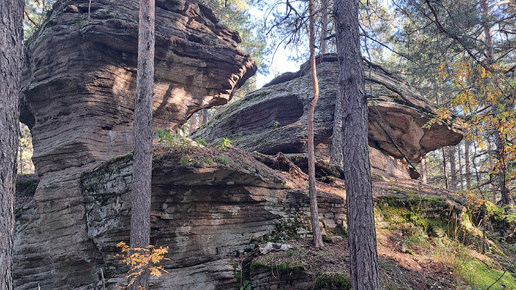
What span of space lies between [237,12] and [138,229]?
59.2 ft

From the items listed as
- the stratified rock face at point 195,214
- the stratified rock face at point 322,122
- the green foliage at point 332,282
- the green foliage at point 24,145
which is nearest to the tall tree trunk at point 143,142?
the stratified rock face at point 195,214

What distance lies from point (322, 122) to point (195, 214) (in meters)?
8.72

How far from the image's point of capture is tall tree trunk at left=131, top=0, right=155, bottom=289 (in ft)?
21.4

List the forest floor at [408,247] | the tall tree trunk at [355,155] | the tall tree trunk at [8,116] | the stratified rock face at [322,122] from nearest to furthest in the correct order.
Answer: the tall tree trunk at [8,116] < the tall tree trunk at [355,155] < the forest floor at [408,247] < the stratified rock face at [322,122]

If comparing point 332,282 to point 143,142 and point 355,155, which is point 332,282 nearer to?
point 355,155

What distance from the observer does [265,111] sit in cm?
1692

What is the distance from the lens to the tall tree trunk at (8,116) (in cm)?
371

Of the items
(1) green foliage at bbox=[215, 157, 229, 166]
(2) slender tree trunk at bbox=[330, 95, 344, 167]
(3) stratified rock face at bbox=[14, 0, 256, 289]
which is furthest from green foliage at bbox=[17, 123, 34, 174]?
(2) slender tree trunk at bbox=[330, 95, 344, 167]

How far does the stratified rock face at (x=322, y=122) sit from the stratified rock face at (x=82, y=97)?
13.7 feet

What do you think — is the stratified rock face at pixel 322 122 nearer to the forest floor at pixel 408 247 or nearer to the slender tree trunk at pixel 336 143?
the slender tree trunk at pixel 336 143

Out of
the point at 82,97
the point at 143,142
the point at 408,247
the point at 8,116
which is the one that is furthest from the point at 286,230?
the point at 82,97

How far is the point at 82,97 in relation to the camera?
1055cm

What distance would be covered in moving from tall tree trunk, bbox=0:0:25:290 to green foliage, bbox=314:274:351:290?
518 centimetres

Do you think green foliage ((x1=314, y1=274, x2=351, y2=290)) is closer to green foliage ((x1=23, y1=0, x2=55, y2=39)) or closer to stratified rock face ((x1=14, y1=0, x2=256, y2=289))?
stratified rock face ((x1=14, y1=0, x2=256, y2=289))
